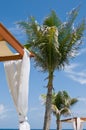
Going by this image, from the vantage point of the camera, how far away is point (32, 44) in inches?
660

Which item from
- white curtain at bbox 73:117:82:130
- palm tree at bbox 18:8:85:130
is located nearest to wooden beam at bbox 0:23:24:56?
palm tree at bbox 18:8:85:130

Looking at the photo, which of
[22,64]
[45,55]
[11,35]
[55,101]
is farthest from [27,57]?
[55,101]

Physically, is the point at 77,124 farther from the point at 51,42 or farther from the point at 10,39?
the point at 10,39

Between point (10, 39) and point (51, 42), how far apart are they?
373 inches

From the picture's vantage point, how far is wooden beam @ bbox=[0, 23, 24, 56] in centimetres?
621

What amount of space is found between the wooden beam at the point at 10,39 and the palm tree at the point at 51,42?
352 inches

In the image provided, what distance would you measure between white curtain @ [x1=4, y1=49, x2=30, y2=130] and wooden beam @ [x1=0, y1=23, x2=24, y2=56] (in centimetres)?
14

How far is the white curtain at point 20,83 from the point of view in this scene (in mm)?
6719

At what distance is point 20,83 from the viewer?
685 cm

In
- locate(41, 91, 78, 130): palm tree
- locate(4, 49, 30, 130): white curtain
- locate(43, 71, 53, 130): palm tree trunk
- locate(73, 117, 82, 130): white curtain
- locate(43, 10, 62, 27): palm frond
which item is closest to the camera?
locate(4, 49, 30, 130): white curtain

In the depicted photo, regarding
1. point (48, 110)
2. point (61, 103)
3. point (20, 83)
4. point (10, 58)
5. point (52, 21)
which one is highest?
point (52, 21)

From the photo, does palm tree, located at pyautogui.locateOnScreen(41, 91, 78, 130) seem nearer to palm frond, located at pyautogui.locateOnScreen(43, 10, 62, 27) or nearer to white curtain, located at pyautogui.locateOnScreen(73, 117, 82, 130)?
white curtain, located at pyautogui.locateOnScreen(73, 117, 82, 130)

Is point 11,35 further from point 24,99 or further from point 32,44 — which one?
point 32,44

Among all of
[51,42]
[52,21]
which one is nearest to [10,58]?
[51,42]
